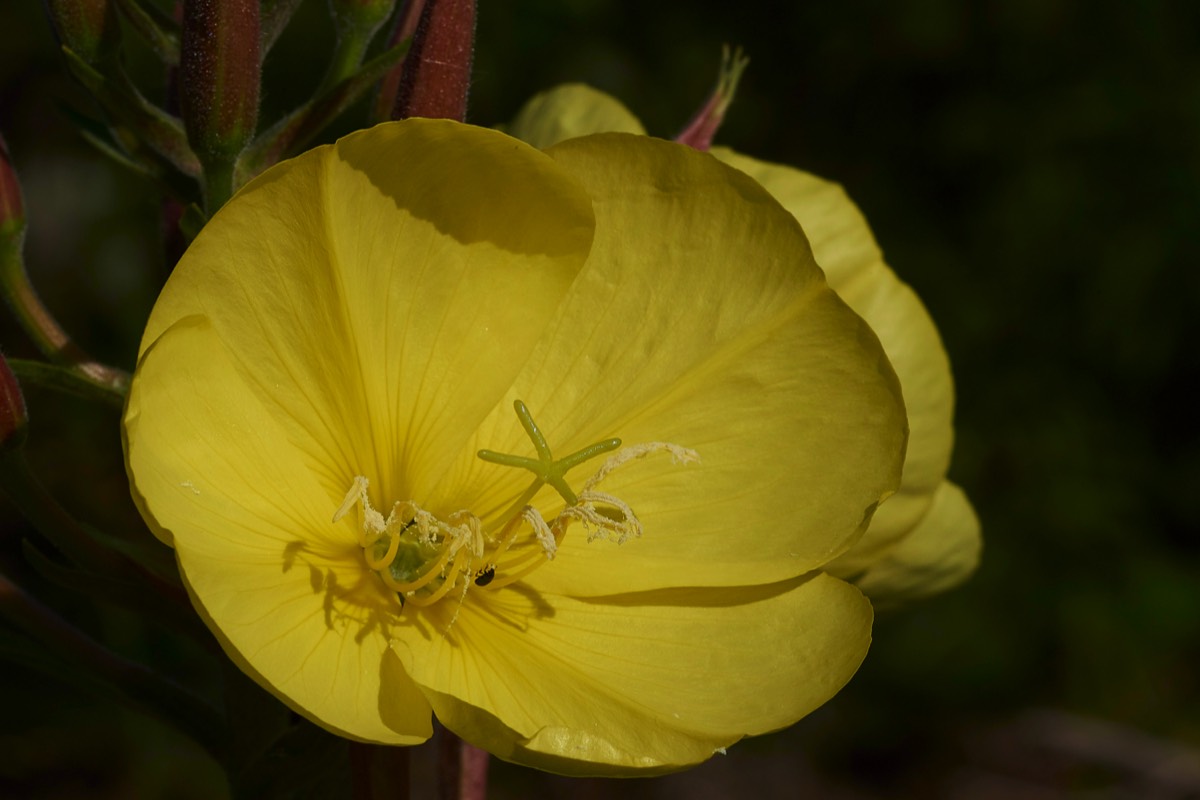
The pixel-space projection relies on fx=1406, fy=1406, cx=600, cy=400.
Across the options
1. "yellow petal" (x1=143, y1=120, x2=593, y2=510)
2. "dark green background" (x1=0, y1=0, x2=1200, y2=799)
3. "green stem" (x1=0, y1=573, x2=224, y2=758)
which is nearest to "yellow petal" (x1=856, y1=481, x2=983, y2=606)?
"yellow petal" (x1=143, y1=120, x2=593, y2=510)

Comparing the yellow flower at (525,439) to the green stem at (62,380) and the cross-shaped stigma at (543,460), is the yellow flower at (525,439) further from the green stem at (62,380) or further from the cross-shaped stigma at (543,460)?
the green stem at (62,380)

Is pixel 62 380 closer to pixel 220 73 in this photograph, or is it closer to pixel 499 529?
pixel 220 73

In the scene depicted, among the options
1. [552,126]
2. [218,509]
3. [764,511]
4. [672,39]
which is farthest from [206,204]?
[672,39]

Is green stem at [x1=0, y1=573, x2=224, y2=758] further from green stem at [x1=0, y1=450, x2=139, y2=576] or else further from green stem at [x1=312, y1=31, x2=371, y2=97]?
green stem at [x1=312, y1=31, x2=371, y2=97]

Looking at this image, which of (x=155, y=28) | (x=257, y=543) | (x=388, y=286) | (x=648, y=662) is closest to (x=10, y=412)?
(x=257, y=543)

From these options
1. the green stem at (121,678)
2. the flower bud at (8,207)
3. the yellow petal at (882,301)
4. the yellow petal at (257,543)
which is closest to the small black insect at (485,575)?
the yellow petal at (257,543)

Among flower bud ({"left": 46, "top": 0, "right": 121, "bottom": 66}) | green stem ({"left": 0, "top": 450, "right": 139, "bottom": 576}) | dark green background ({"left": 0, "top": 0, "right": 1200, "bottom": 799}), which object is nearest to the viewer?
green stem ({"left": 0, "top": 450, "right": 139, "bottom": 576})

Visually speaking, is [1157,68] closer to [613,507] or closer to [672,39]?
[672,39]
